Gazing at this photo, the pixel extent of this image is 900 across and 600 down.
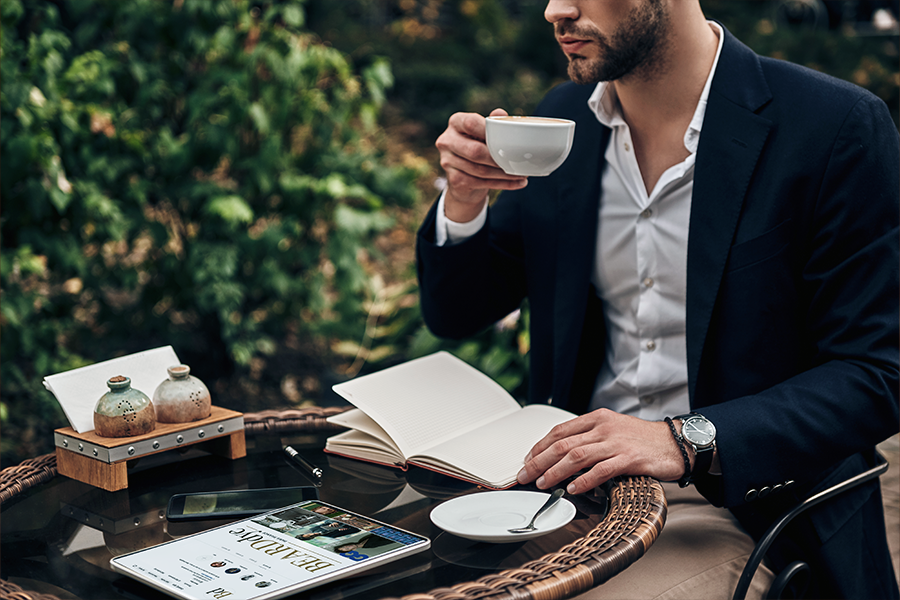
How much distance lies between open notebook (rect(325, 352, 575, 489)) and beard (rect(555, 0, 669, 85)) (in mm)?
669

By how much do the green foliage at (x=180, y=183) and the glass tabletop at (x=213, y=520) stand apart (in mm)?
1895

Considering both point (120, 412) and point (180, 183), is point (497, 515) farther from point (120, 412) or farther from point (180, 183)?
point (180, 183)

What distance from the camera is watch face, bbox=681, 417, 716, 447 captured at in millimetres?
1375

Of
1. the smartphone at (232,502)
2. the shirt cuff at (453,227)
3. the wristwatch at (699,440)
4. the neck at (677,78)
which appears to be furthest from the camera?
the shirt cuff at (453,227)

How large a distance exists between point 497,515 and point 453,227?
0.81 metres

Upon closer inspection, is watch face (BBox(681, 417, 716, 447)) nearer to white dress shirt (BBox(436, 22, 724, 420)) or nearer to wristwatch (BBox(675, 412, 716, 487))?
wristwatch (BBox(675, 412, 716, 487))

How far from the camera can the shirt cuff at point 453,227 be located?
186cm

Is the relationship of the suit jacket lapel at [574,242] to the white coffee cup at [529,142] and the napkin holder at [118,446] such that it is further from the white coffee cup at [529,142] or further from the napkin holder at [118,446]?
the napkin holder at [118,446]

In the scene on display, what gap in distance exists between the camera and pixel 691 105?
178cm

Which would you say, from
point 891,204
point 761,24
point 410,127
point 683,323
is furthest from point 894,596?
point 761,24

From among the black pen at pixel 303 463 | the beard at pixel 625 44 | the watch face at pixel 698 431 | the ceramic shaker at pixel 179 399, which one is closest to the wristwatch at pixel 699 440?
the watch face at pixel 698 431

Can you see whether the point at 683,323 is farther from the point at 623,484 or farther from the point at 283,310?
the point at 283,310

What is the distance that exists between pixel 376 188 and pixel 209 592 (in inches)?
132

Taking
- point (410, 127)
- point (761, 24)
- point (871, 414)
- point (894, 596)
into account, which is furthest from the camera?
point (761, 24)
